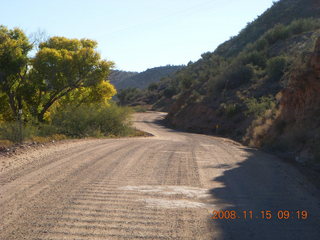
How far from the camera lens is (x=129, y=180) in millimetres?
10703

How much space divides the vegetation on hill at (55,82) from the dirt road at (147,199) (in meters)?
17.9

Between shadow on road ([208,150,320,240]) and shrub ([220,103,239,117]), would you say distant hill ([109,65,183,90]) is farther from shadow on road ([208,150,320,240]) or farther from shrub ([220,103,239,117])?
shadow on road ([208,150,320,240])

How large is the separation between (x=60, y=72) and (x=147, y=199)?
2737 cm

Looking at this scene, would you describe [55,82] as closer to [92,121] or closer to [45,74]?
[45,74]

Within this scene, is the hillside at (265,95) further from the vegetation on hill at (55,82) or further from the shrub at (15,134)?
the shrub at (15,134)

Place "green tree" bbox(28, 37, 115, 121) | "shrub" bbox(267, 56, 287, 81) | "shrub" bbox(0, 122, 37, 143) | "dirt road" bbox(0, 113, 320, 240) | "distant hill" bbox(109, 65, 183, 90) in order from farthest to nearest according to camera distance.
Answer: "distant hill" bbox(109, 65, 183, 90)
"shrub" bbox(267, 56, 287, 81)
"green tree" bbox(28, 37, 115, 121)
"shrub" bbox(0, 122, 37, 143)
"dirt road" bbox(0, 113, 320, 240)

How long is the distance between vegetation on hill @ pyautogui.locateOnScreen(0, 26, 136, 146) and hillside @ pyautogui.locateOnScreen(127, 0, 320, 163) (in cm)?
1089

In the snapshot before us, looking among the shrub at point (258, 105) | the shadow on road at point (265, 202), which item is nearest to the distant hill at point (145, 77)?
the shrub at point (258, 105)

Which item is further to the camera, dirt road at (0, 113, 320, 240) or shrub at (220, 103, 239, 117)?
shrub at (220, 103, 239, 117)

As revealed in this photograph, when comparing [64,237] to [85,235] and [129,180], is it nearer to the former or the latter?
[85,235]

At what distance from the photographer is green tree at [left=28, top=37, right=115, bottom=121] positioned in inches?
1328

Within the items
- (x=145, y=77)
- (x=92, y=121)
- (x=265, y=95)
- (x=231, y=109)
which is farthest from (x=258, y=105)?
(x=145, y=77)

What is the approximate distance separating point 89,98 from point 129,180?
27.6 metres

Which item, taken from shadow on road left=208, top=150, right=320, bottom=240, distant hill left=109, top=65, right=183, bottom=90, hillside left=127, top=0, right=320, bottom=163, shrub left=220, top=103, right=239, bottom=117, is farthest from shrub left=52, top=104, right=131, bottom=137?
distant hill left=109, top=65, right=183, bottom=90
